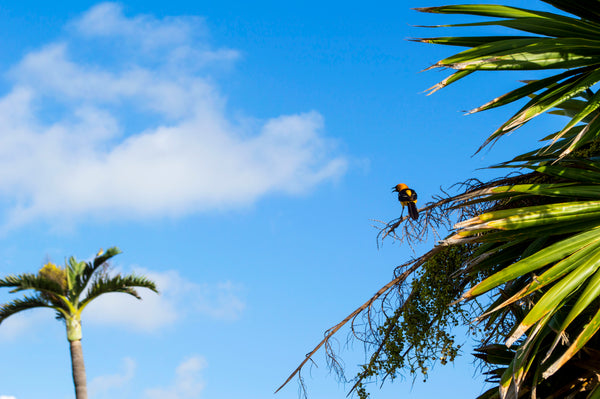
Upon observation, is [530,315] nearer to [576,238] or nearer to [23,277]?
[576,238]

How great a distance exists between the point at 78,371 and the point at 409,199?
9.67m

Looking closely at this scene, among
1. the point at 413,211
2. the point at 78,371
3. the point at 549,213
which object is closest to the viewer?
the point at 549,213

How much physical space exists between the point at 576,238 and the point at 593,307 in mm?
1179

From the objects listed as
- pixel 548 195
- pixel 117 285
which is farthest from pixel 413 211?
pixel 117 285

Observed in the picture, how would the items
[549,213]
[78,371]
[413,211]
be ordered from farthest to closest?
[78,371] < [413,211] < [549,213]

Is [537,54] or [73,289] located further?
[73,289]

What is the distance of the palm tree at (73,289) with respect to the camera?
44.1 ft

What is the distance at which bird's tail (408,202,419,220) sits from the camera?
23.4 ft

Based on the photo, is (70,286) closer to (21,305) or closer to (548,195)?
(21,305)

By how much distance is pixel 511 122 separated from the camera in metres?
4.94

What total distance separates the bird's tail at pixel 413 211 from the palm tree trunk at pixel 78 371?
31.6 feet

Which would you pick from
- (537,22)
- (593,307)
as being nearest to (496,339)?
(593,307)

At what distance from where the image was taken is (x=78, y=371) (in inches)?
527

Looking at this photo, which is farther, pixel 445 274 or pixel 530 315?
pixel 445 274
